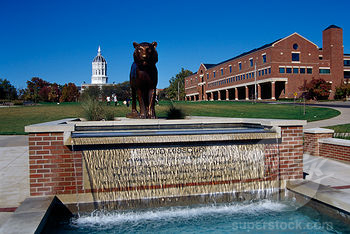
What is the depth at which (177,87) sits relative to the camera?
111m

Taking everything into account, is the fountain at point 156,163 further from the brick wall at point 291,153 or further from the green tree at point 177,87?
the green tree at point 177,87

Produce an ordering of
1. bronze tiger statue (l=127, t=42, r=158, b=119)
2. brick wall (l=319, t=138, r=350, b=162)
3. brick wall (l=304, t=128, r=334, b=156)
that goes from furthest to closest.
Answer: brick wall (l=304, t=128, r=334, b=156) < brick wall (l=319, t=138, r=350, b=162) < bronze tiger statue (l=127, t=42, r=158, b=119)

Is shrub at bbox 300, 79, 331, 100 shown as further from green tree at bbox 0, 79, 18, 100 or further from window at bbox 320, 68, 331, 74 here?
green tree at bbox 0, 79, 18, 100

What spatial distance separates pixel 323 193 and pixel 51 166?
481cm

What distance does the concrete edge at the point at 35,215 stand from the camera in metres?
3.70

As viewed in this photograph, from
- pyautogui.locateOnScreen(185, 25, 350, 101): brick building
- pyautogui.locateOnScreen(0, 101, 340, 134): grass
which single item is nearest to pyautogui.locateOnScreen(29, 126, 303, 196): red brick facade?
pyautogui.locateOnScreen(0, 101, 340, 134): grass

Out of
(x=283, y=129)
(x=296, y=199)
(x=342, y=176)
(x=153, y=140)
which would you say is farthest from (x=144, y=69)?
(x=342, y=176)

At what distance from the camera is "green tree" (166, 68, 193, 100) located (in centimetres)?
10600

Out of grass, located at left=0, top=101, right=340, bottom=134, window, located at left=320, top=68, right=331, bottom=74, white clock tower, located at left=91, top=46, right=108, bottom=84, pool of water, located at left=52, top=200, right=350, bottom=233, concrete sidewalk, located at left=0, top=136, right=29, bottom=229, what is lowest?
pool of water, located at left=52, top=200, right=350, bottom=233

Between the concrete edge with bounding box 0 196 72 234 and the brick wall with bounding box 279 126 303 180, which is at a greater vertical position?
the brick wall with bounding box 279 126 303 180

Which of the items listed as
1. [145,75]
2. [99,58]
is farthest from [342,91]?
[99,58]

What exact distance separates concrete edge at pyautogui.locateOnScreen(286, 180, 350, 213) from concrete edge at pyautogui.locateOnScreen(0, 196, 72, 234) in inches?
169

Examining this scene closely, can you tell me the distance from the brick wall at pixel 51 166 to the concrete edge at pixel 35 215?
209 millimetres

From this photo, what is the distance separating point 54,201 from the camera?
5023mm
